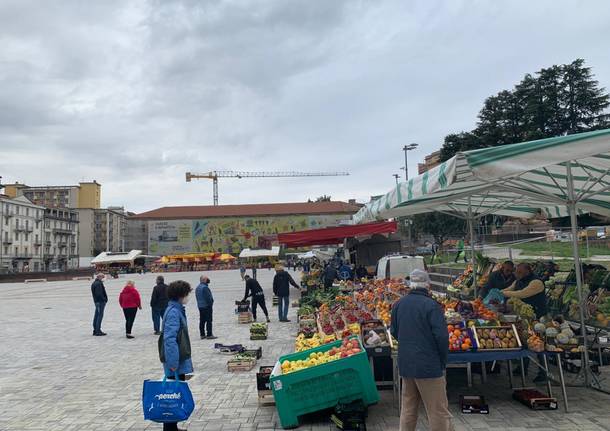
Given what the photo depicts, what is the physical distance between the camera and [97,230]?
119000 mm

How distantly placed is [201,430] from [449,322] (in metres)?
3.11

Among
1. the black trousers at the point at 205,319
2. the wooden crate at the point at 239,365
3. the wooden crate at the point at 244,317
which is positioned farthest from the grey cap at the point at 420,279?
the wooden crate at the point at 244,317

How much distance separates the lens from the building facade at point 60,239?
94875 millimetres

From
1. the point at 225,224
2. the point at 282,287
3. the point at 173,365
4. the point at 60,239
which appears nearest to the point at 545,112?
the point at 282,287

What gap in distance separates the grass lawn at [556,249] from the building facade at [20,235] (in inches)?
3237

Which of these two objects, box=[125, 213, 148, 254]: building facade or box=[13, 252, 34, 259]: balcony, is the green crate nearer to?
box=[13, 252, 34, 259]: balcony

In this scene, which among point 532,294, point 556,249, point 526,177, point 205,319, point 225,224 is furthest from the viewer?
point 225,224

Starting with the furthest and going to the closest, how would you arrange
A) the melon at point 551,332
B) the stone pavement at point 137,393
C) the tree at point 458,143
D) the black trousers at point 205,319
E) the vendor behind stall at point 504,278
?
the tree at point 458,143 < the black trousers at point 205,319 < the vendor behind stall at point 504,278 < the melon at point 551,332 < the stone pavement at point 137,393

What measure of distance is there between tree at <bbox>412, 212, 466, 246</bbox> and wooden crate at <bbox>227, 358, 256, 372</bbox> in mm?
34823

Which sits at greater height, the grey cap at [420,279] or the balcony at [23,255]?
the balcony at [23,255]

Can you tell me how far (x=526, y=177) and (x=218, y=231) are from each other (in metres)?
96.5

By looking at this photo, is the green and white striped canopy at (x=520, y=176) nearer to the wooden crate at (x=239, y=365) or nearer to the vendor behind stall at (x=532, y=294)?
the vendor behind stall at (x=532, y=294)

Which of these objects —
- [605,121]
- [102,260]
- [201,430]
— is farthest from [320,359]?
[102,260]

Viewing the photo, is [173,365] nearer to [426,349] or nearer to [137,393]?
[426,349]
